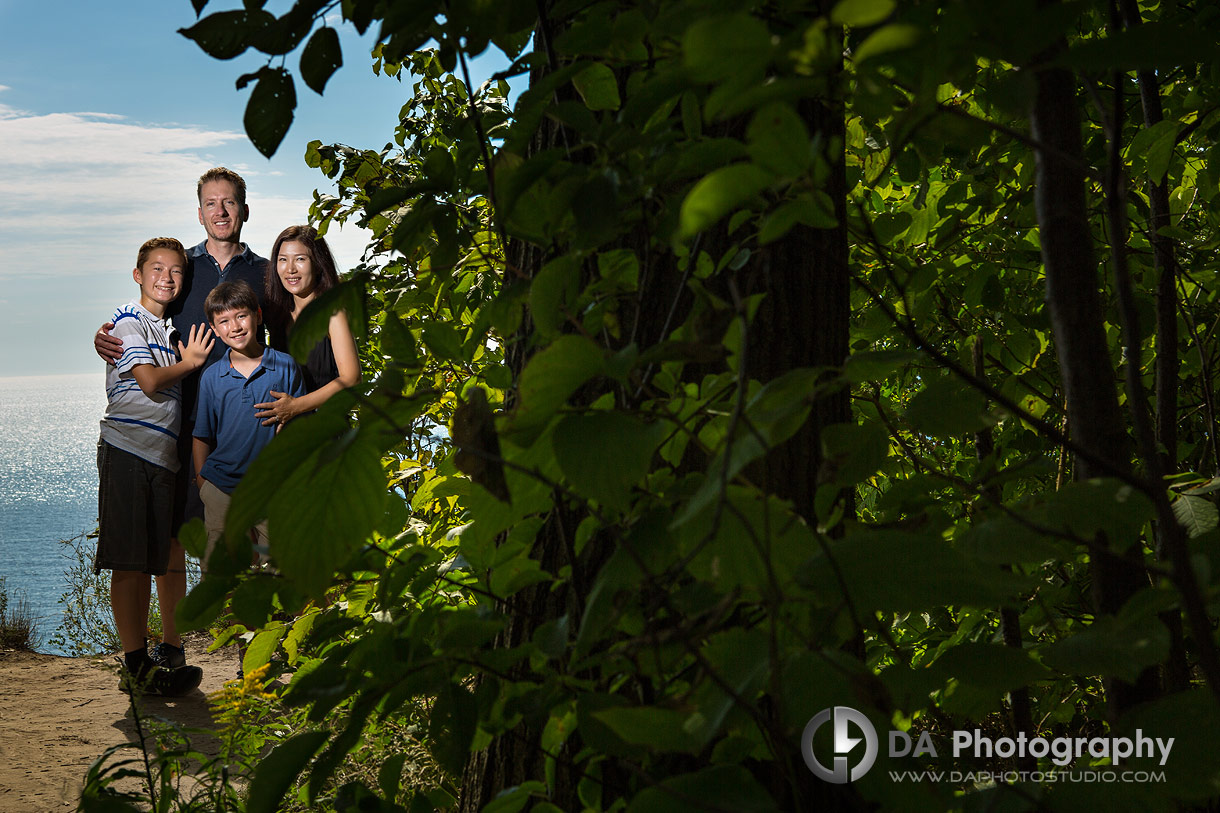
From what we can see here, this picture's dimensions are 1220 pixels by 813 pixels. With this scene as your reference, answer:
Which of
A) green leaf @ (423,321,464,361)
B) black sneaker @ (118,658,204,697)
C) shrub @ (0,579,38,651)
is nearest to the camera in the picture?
green leaf @ (423,321,464,361)

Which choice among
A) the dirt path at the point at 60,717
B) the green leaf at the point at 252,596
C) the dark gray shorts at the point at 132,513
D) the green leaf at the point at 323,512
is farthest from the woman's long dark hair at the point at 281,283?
the green leaf at the point at 323,512

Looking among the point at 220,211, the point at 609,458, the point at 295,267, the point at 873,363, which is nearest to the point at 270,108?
the point at 609,458

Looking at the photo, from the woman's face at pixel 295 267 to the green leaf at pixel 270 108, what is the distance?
126 inches

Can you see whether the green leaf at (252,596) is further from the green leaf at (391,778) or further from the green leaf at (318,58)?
the green leaf at (318,58)

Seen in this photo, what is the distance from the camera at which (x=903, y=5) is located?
560 millimetres

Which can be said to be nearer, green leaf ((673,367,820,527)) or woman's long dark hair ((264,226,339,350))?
green leaf ((673,367,820,527))

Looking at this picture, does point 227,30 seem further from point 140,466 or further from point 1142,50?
point 140,466

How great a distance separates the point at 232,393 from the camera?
3.62 metres

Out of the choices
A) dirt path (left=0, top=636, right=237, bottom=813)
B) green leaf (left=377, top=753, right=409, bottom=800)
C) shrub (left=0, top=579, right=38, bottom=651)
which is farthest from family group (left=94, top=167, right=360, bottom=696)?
green leaf (left=377, top=753, right=409, bottom=800)

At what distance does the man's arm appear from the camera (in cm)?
359

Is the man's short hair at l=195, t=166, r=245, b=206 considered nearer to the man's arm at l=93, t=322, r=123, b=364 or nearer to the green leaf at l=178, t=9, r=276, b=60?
the man's arm at l=93, t=322, r=123, b=364

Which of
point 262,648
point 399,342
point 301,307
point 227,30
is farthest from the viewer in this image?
point 301,307

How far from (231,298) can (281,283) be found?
0.25 meters

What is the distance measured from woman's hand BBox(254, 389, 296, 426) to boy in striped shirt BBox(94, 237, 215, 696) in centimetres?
44
